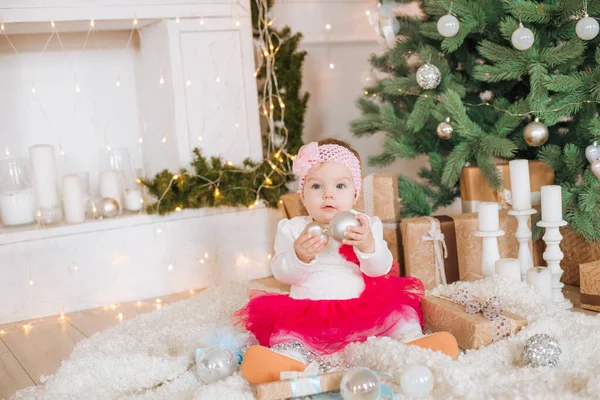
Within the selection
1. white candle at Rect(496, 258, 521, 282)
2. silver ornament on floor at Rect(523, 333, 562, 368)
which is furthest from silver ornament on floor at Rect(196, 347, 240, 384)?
white candle at Rect(496, 258, 521, 282)

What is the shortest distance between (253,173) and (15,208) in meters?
0.86

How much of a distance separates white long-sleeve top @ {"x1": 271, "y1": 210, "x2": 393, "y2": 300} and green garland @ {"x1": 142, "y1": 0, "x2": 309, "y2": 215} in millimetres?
836

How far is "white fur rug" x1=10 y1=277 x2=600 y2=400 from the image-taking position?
1.41 m

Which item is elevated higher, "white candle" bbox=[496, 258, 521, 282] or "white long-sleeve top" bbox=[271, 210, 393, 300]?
"white long-sleeve top" bbox=[271, 210, 393, 300]

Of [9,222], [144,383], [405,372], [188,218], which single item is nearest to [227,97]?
[188,218]

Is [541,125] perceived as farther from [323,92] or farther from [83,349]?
[83,349]

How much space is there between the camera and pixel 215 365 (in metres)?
1.62

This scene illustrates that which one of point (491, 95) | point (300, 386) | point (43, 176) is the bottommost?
point (300, 386)

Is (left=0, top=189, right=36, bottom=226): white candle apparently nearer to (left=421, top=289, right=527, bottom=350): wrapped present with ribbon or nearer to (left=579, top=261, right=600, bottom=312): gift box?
(left=421, top=289, right=527, bottom=350): wrapped present with ribbon

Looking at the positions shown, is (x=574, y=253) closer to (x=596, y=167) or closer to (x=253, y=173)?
(x=596, y=167)

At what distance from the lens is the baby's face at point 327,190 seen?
1.80m

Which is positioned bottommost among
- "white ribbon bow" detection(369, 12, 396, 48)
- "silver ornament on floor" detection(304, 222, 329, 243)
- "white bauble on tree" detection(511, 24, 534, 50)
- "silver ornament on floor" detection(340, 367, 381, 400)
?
"silver ornament on floor" detection(340, 367, 381, 400)

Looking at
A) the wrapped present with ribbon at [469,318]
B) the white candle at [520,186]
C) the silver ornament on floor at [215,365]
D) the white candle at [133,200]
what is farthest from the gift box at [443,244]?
the white candle at [133,200]

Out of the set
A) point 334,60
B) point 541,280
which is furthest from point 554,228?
point 334,60
